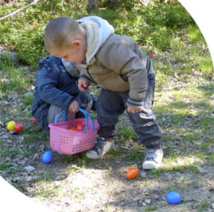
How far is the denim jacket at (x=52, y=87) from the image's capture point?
3.37 meters

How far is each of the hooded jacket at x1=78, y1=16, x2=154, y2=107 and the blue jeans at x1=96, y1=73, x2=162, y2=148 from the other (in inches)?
10.6

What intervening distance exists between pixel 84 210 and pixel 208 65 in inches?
154

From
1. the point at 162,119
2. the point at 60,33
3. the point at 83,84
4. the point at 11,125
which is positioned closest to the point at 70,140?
the point at 83,84

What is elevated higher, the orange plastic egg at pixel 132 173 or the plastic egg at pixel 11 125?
the orange plastic egg at pixel 132 173

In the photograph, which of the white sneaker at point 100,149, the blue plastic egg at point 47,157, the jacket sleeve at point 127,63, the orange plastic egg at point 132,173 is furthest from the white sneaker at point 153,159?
the blue plastic egg at point 47,157

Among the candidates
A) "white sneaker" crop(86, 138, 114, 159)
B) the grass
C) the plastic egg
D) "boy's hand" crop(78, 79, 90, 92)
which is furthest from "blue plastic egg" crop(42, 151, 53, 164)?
the plastic egg

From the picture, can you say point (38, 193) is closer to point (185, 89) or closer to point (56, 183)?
point (56, 183)

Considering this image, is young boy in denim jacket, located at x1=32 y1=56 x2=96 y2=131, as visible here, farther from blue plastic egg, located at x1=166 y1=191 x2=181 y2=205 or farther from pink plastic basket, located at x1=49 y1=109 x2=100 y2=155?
blue plastic egg, located at x1=166 y1=191 x2=181 y2=205

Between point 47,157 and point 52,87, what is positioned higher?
point 52,87

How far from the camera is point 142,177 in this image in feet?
9.81

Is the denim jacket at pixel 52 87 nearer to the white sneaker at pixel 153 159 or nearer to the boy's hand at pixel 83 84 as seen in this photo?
the boy's hand at pixel 83 84

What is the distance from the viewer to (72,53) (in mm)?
2736

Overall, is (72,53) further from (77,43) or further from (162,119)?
(162,119)

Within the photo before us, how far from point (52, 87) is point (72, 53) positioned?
0.80m
